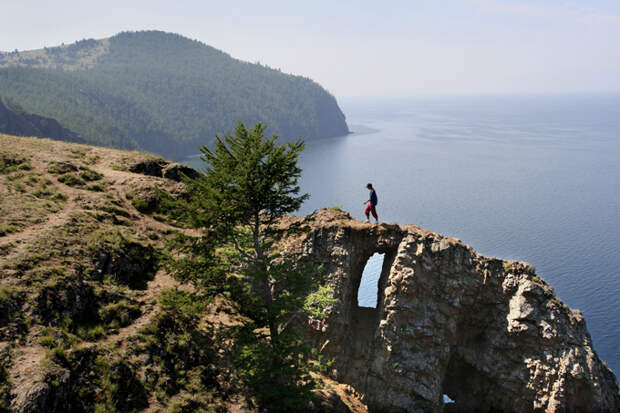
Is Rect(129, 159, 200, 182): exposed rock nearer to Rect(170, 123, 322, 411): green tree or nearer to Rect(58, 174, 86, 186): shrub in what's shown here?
Rect(58, 174, 86, 186): shrub

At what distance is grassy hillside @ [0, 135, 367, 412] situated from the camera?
14.8m

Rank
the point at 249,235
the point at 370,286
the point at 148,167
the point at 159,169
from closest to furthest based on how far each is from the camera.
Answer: the point at 249,235, the point at 148,167, the point at 159,169, the point at 370,286

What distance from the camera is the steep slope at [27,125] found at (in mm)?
134375

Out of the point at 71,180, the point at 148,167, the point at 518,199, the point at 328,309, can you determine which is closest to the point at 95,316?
the point at 71,180

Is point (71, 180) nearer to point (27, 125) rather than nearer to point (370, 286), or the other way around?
point (370, 286)

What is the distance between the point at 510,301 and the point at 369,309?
10.6 metres

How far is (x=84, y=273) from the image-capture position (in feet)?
64.9

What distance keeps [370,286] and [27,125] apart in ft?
505

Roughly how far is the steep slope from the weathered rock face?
506ft

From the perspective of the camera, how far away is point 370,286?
54.6 meters

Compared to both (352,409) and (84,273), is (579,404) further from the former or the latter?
(84,273)

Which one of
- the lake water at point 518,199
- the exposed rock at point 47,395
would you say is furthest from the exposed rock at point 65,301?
the lake water at point 518,199

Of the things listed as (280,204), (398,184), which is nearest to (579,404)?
(280,204)

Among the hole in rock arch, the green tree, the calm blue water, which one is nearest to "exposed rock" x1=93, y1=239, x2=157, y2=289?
the green tree
